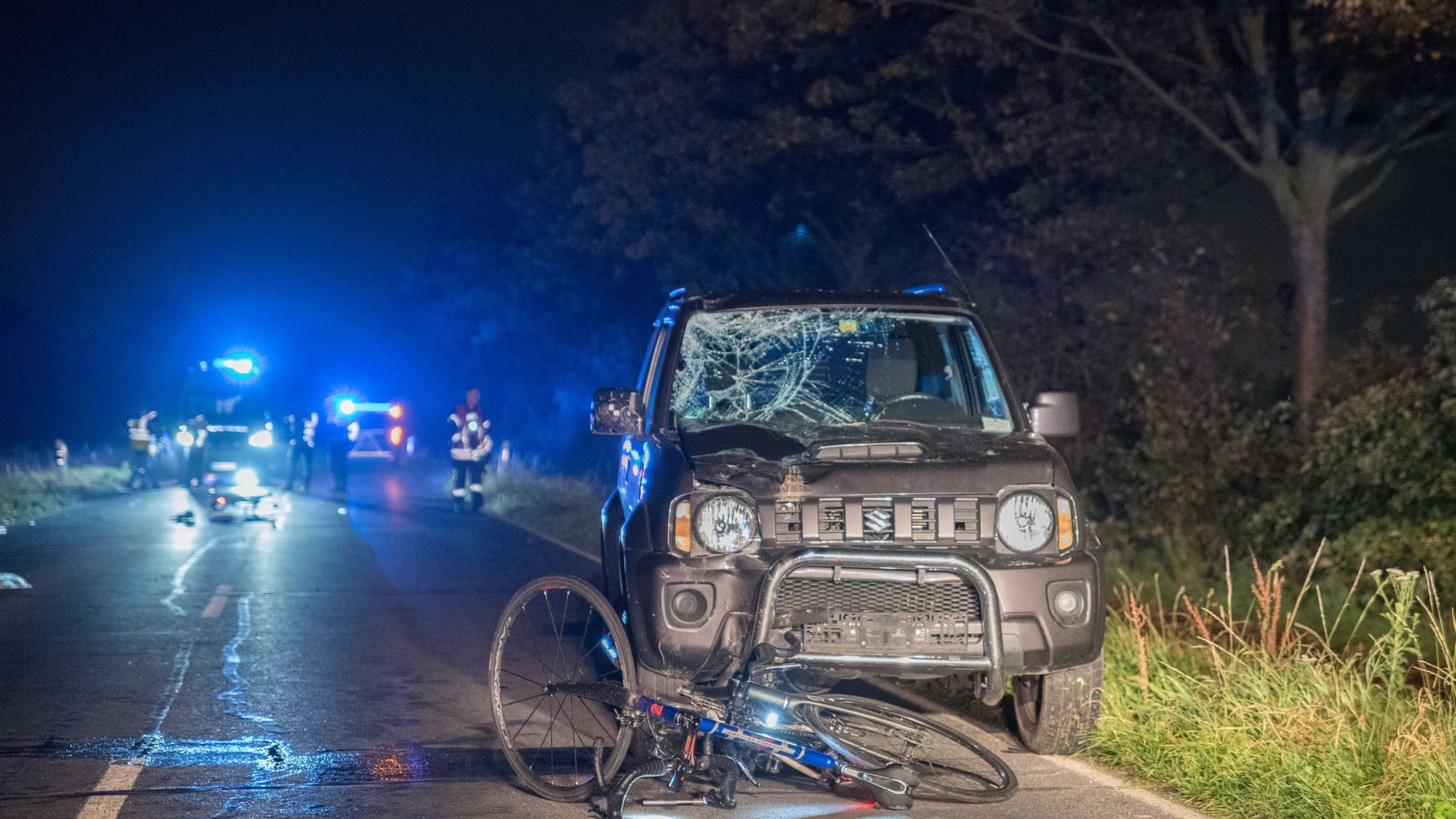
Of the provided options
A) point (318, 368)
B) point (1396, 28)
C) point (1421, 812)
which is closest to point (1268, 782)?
point (1421, 812)

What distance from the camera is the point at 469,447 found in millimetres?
23031

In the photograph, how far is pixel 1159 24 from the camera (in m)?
15.4

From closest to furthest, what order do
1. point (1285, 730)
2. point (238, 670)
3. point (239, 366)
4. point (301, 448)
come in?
point (1285, 730) < point (238, 670) < point (239, 366) < point (301, 448)

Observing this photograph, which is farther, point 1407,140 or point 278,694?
point 1407,140

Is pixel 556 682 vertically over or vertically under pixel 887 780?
over

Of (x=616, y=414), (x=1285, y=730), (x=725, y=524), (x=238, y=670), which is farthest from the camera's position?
(x=238, y=670)

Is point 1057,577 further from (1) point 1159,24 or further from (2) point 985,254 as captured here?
(2) point 985,254

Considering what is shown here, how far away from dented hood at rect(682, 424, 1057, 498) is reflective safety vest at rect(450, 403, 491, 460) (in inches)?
637

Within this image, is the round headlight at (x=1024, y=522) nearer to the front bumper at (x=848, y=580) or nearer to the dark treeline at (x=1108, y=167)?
the front bumper at (x=848, y=580)

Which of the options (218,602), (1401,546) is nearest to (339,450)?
(218,602)

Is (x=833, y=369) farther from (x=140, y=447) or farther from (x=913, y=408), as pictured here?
(x=140, y=447)

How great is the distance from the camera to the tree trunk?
593 inches

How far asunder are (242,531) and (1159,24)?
40.6 feet

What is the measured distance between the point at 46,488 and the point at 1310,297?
68.9 ft
